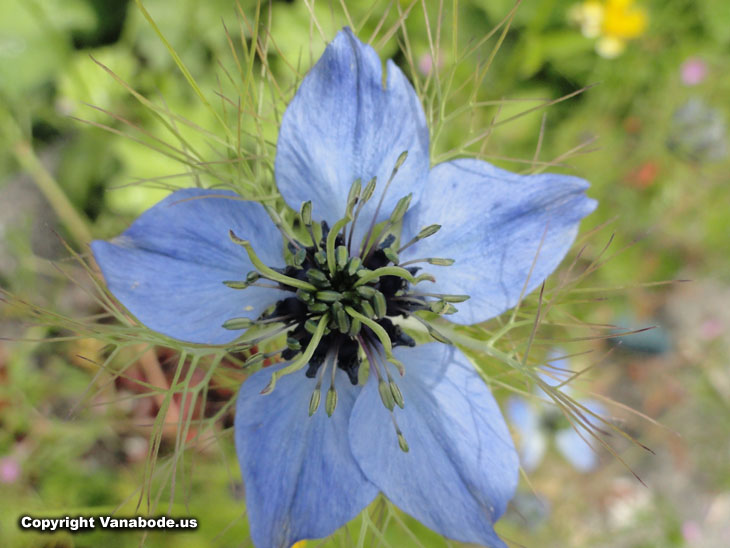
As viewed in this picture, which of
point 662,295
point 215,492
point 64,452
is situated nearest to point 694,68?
point 662,295

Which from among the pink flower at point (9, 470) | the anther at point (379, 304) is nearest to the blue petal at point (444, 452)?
the anther at point (379, 304)

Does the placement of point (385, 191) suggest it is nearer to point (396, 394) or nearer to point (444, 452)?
point (396, 394)

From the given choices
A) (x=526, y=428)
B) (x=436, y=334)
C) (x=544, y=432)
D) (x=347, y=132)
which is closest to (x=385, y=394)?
(x=436, y=334)

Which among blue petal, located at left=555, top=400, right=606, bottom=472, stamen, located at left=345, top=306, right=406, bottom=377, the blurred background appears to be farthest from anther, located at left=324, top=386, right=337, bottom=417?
blue petal, located at left=555, top=400, right=606, bottom=472

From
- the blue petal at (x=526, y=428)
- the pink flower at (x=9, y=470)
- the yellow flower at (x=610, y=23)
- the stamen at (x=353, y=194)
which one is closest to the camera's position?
the stamen at (x=353, y=194)

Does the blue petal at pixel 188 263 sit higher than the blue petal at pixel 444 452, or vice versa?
the blue petal at pixel 188 263

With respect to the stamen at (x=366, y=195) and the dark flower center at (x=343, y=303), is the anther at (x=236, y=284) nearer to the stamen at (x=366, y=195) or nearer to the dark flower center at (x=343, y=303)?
the dark flower center at (x=343, y=303)

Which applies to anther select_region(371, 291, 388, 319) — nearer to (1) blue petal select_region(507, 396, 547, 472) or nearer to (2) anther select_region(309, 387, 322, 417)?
(2) anther select_region(309, 387, 322, 417)
